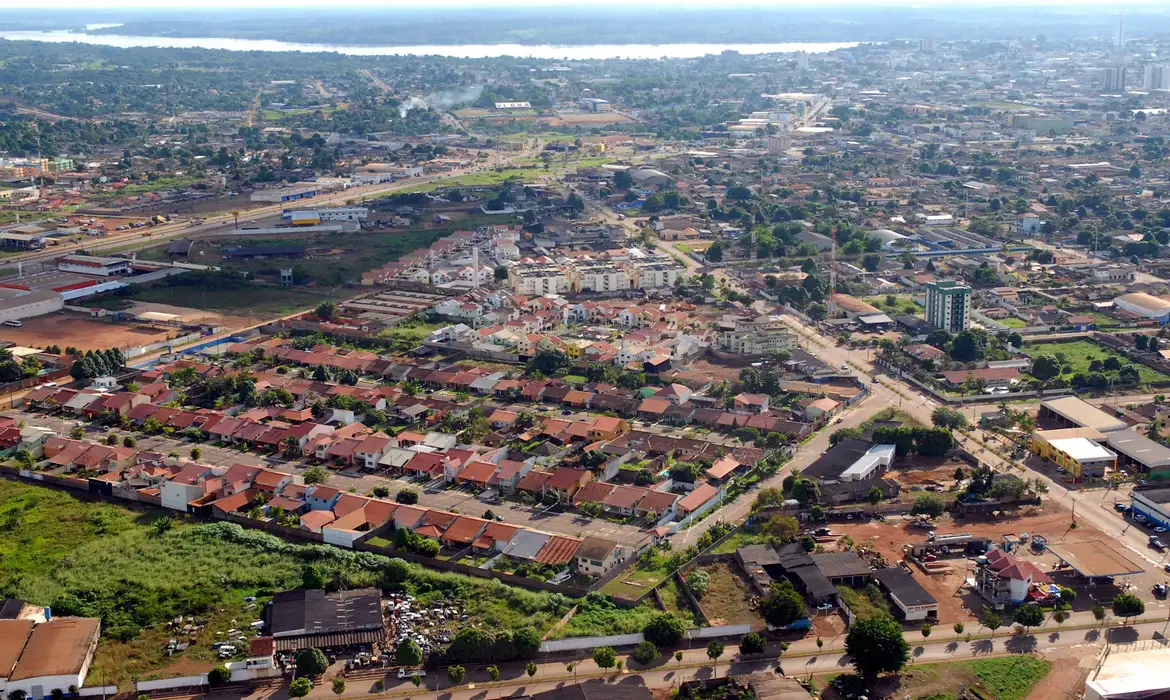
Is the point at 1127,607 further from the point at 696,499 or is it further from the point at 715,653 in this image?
the point at 696,499

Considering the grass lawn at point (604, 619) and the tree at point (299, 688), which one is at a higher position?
the tree at point (299, 688)

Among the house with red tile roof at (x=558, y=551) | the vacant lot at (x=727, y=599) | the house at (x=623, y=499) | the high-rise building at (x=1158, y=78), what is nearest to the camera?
the vacant lot at (x=727, y=599)

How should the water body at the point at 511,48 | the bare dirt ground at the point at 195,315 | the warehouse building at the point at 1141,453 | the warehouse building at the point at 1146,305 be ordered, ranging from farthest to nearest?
the water body at the point at 511,48
the bare dirt ground at the point at 195,315
the warehouse building at the point at 1146,305
the warehouse building at the point at 1141,453

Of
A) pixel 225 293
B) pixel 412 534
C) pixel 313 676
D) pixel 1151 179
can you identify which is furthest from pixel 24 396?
pixel 1151 179

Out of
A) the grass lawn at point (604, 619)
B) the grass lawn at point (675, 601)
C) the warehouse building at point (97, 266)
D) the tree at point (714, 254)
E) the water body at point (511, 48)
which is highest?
the water body at point (511, 48)

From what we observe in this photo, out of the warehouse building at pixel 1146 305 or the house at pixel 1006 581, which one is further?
the warehouse building at pixel 1146 305

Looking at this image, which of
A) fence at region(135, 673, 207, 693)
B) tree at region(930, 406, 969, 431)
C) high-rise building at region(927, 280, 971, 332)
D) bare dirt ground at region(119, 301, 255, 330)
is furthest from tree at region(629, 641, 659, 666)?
bare dirt ground at region(119, 301, 255, 330)

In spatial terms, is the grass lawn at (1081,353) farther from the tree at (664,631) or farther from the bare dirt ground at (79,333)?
the bare dirt ground at (79,333)

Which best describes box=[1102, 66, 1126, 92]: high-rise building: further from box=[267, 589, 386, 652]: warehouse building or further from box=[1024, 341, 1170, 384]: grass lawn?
box=[267, 589, 386, 652]: warehouse building

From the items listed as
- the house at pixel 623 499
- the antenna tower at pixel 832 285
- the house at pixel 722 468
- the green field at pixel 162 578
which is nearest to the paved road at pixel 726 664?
the green field at pixel 162 578
